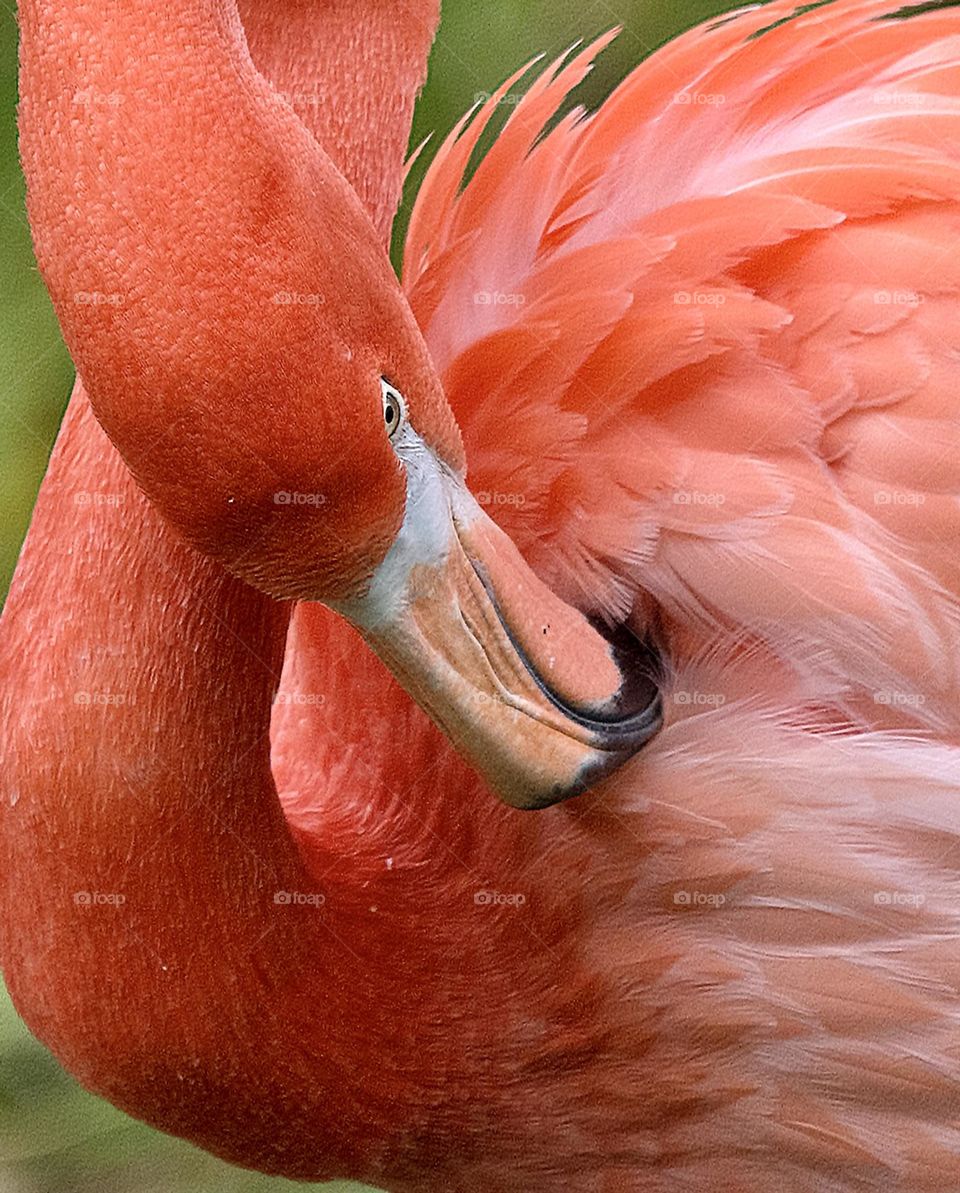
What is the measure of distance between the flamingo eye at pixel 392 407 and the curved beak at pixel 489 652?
0.06 m

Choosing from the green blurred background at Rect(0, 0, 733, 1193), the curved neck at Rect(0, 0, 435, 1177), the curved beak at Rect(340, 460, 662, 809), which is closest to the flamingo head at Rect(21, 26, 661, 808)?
the curved beak at Rect(340, 460, 662, 809)

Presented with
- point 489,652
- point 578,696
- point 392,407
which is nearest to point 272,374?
point 392,407

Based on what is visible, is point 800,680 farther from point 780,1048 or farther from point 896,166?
point 896,166

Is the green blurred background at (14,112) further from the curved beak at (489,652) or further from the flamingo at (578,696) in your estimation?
the curved beak at (489,652)

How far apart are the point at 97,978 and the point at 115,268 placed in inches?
27.5

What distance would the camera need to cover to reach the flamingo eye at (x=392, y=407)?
46.4 inches

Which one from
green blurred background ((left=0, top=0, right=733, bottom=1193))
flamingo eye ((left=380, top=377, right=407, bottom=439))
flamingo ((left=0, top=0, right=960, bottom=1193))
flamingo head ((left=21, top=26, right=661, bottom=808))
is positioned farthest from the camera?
green blurred background ((left=0, top=0, right=733, bottom=1193))

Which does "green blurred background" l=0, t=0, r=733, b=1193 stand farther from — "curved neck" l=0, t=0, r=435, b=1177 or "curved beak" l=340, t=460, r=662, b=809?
"curved beak" l=340, t=460, r=662, b=809

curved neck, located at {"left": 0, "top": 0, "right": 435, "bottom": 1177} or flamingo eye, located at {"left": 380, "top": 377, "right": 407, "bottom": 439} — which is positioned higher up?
flamingo eye, located at {"left": 380, "top": 377, "right": 407, "bottom": 439}

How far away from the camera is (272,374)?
1.07 m

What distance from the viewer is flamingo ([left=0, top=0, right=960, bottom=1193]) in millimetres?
1403

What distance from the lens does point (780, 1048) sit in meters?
1.58

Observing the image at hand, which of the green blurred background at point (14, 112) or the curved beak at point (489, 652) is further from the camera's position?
the green blurred background at point (14, 112)

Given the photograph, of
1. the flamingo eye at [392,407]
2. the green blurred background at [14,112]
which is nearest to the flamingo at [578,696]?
the flamingo eye at [392,407]
